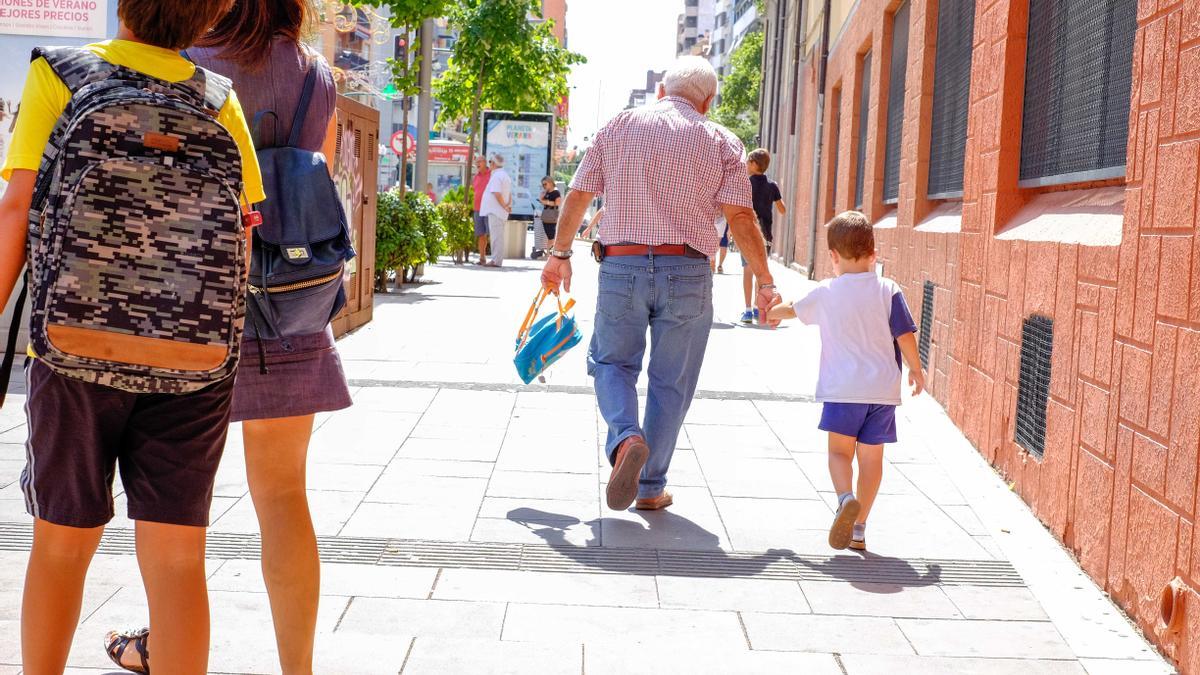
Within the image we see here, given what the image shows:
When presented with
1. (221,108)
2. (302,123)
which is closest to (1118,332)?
(302,123)

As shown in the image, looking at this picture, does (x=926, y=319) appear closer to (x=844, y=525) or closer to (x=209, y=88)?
(x=844, y=525)

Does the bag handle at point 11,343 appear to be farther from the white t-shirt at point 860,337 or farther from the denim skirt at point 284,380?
the white t-shirt at point 860,337

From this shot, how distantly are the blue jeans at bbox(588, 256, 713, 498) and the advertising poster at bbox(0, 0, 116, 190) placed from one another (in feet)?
16.1

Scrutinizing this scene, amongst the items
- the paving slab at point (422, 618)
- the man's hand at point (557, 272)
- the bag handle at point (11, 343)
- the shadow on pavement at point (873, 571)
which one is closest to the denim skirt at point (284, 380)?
the bag handle at point (11, 343)

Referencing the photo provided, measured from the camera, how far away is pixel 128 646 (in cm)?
345

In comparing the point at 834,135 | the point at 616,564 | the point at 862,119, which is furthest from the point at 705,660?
the point at 834,135

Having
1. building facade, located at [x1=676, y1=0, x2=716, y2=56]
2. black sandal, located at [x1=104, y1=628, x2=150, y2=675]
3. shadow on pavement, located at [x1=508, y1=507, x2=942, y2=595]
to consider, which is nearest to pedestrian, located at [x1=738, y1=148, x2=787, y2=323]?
shadow on pavement, located at [x1=508, y1=507, x2=942, y2=595]

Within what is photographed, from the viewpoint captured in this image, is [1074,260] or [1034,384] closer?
[1074,260]

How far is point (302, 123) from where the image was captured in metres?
3.02

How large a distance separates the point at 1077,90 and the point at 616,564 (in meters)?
3.14

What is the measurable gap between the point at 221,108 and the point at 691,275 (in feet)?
9.95

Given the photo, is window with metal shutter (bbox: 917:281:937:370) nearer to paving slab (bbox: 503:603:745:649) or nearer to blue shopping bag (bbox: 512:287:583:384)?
blue shopping bag (bbox: 512:287:583:384)

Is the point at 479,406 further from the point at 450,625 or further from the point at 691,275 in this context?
the point at 450,625

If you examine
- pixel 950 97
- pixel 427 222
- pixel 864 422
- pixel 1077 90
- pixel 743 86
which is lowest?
pixel 864 422
